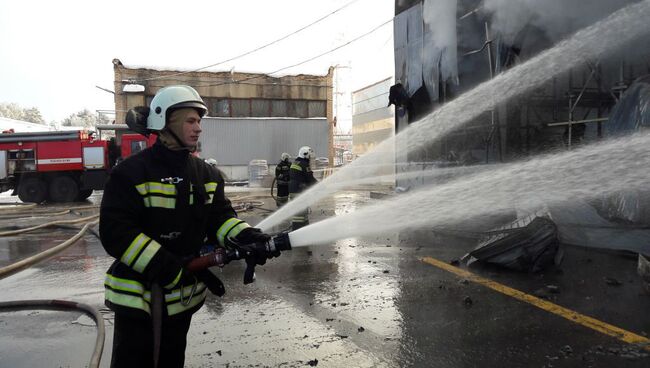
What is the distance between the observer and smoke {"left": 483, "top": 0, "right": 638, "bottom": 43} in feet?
22.1

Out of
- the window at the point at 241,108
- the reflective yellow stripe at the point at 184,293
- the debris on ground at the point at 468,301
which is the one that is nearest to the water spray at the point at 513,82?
the debris on ground at the point at 468,301

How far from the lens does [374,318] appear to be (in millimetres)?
3844

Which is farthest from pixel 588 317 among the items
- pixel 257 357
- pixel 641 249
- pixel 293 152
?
pixel 293 152

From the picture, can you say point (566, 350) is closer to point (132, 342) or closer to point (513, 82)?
point (132, 342)

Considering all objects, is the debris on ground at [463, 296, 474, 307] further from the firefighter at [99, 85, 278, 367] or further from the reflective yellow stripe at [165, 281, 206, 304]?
the reflective yellow stripe at [165, 281, 206, 304]

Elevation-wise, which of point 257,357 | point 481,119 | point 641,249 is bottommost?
point 257,357

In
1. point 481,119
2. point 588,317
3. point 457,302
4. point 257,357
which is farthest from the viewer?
point 481,119

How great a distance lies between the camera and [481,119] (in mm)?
8102

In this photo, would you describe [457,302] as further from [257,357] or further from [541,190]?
[541,190]

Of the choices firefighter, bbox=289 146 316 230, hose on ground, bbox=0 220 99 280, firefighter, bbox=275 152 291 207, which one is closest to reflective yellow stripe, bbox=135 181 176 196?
hose on ground, bbox=0 220 99 280

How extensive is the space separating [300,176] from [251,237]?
20.5 ft

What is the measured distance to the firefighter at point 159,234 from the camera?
1945 millimetres

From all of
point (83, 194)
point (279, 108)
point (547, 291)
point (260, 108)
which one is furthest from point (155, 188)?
point (279, 108)

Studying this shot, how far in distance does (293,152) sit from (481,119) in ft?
65.1
